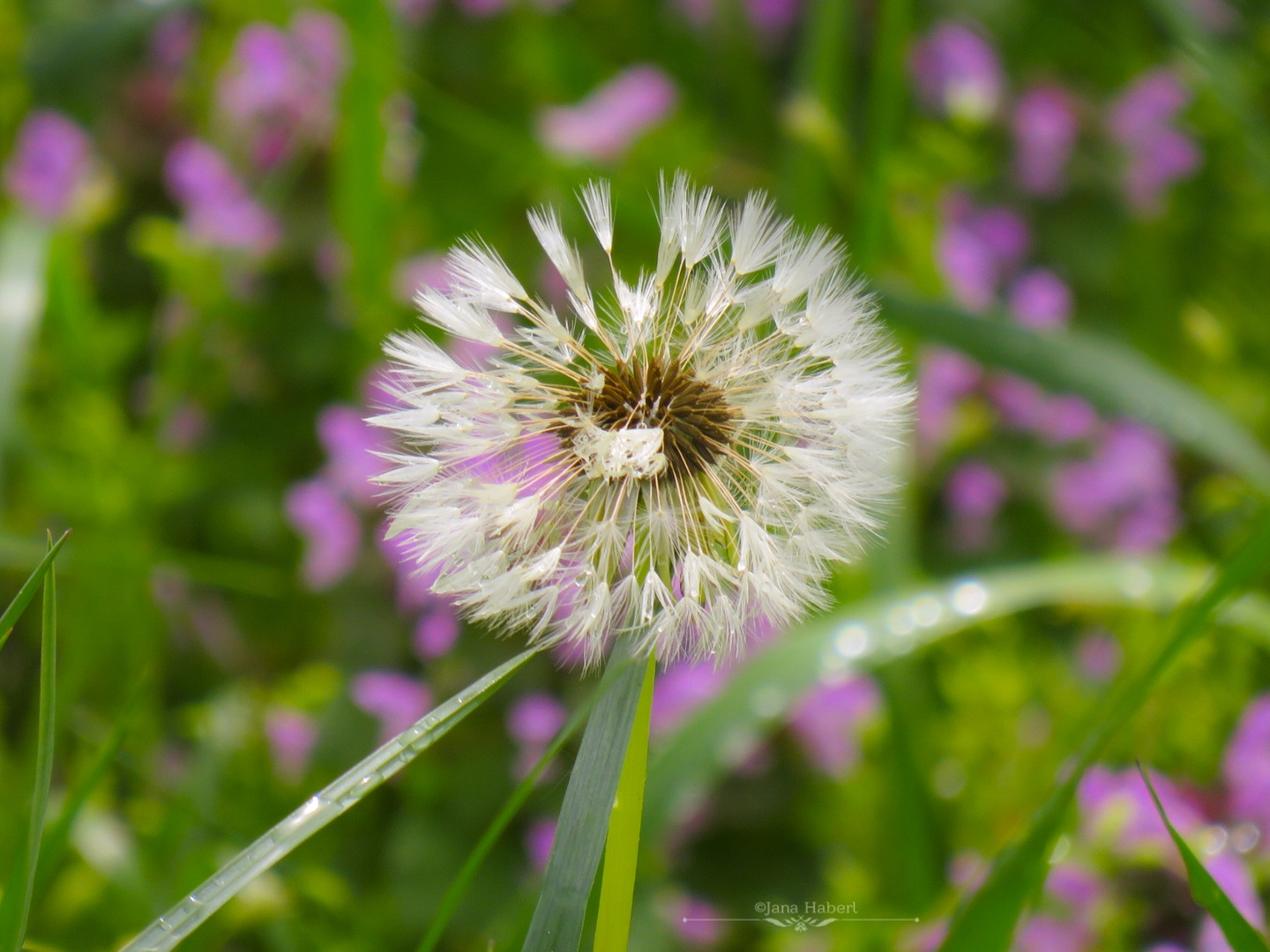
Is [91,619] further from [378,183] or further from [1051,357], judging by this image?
[1051,357]

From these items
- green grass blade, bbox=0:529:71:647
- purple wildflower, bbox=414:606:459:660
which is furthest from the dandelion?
purple wildflower, bbox=414:606:459:660

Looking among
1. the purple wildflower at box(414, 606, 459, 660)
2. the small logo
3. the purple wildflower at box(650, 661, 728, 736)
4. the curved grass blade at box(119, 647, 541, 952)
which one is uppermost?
the curved grass blade at box(119, 647, 541, 952)

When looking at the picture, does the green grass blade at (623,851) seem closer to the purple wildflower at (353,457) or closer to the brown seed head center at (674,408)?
the brown seed head center at (674,408)

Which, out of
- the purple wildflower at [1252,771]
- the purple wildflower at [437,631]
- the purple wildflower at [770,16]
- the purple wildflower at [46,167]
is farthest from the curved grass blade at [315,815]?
the purple wildflower at [770,16]

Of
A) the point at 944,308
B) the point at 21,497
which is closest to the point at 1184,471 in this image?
the point at 944,308

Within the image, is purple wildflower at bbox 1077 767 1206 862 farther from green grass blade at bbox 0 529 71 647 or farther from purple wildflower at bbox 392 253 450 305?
purple wildflower at bbox 392 253 450 305
